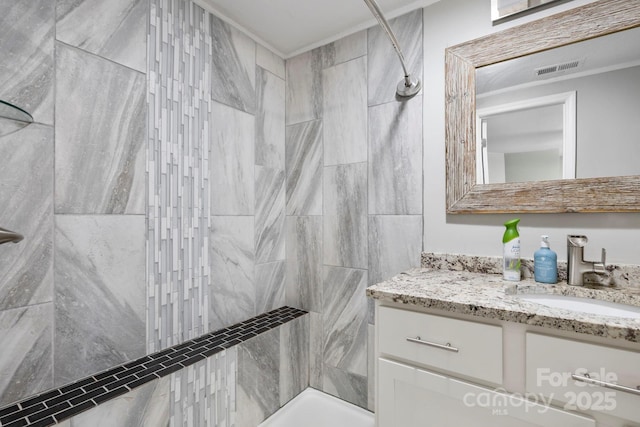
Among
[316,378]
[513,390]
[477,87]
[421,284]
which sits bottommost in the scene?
[316,378]

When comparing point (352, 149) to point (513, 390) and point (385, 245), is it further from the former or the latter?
point (513, 390)

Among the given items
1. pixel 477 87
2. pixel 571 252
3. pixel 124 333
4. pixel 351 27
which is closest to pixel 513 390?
pixel 571 252

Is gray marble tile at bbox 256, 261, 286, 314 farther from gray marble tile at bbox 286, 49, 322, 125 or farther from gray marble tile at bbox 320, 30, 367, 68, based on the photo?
gray marble tile at bbox 320, 30, 367, 68

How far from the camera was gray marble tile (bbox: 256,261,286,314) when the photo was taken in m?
1.76

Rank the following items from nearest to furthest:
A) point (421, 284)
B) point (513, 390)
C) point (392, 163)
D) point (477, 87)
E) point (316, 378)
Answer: point (513, 390), point (421, 284), point (477, 87), point (392, 163), point (316, 378)

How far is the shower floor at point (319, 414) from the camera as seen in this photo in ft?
5.11

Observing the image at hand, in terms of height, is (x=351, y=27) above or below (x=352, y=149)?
above

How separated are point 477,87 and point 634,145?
23.4 inches

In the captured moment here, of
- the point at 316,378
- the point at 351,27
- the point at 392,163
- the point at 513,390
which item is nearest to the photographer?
the point at 513,390

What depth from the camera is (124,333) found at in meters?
1.17

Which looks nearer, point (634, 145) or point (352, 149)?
point (634, 145)

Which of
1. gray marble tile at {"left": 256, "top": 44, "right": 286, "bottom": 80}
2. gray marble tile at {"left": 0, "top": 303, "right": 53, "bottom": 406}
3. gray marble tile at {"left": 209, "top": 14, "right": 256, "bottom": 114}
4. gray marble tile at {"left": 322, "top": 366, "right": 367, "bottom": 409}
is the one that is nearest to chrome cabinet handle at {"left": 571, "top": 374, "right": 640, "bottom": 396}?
gray marble tile at {"left": 322, "top": 366, "right": 367, "bottom": 409}

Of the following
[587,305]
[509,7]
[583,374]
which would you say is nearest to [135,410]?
[583,374]

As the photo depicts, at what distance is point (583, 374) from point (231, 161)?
1581 millimetres
